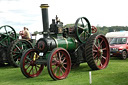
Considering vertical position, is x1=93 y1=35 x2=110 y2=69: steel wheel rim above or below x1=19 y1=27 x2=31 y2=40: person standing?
below

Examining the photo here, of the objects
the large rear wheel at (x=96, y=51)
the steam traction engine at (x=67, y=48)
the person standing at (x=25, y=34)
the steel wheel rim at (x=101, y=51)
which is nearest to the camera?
the steam traction engine at (x=67, y=48)

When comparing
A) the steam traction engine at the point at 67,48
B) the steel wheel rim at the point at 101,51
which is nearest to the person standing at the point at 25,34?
the steam traction engine at the point at 67,48

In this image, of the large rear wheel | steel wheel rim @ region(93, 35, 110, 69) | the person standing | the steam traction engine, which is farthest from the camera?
the person standing

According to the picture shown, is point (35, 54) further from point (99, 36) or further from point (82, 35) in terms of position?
point (99, 36)

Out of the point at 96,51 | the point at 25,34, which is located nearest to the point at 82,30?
the point at 96,51

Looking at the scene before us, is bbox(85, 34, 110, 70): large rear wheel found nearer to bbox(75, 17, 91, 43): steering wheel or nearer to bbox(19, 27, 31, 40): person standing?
bbox(75, 17, 91, 43): steering wheel

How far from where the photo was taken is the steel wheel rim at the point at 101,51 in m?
8.27

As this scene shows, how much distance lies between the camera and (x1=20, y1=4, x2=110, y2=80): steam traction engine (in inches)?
276

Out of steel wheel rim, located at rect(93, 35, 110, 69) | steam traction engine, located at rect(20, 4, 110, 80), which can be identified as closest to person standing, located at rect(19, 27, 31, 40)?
steam traction engine, located at rect(20, 4, 110, 80)

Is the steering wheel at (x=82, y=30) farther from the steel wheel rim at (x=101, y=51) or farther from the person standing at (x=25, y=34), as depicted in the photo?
the person standing at (x=25, y=34)

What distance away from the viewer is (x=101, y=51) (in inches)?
329

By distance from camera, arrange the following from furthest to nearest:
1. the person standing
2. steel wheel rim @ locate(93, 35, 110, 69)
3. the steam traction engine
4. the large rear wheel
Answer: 1. the person standing
2. steel wheel rim @ locate(93, 35, 110, 69)
3. the large rear wheel
4. the steam traction engine

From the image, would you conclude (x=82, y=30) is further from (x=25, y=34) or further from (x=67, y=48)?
(x=25, y=34)

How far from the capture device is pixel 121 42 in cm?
1322
